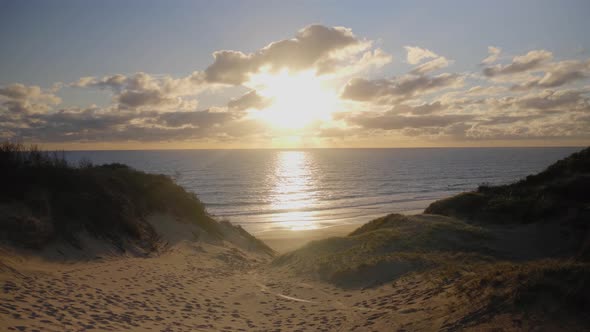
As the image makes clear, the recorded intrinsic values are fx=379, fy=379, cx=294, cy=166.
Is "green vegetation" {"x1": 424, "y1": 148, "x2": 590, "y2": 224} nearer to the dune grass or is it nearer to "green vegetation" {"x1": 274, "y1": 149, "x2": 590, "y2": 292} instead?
"green vegetation" {"x1": 274, "y1": 149, "x2": 590, "y2": 292}

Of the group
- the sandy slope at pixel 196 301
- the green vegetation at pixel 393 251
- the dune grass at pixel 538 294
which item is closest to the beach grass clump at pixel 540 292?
the dune grass at pixel 538 294

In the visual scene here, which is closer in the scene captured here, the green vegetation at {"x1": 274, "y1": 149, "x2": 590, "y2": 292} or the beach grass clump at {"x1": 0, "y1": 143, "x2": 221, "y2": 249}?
the beach grass clump at {"x1": 0, "y1": 143, "x2": 221, "y2": 249}

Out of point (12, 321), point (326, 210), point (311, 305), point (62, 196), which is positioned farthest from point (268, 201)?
point (12, 321)

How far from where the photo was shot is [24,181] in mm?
13984

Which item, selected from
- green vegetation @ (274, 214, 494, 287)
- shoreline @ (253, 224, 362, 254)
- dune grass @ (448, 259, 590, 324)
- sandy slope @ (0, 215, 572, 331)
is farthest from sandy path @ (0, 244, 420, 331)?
shoreline @ (253, 224, 362, 254)

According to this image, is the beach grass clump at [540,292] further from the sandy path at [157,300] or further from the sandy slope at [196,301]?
the sandy path at [157,300]

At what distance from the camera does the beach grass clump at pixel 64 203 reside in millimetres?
12281

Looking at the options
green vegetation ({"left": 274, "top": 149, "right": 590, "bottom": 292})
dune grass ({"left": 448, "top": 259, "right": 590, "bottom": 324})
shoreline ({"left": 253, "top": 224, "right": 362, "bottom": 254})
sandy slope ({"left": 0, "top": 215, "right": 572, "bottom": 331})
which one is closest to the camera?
dune grass ({"left": 448, "top": 259, "right": 590, "bottom": 324})

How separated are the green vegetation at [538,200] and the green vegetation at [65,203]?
1621 cm

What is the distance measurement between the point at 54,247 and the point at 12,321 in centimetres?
626

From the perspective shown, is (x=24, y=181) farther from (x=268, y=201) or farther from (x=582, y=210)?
(x=268, y=201)

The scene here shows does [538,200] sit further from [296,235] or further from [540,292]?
[296,235]

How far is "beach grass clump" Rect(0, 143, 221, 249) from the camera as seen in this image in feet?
40.3

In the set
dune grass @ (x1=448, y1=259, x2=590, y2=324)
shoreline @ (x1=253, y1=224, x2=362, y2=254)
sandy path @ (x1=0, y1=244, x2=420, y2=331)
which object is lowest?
shoreline @ (x1=253, y1=224, x2=362, y2=254)
